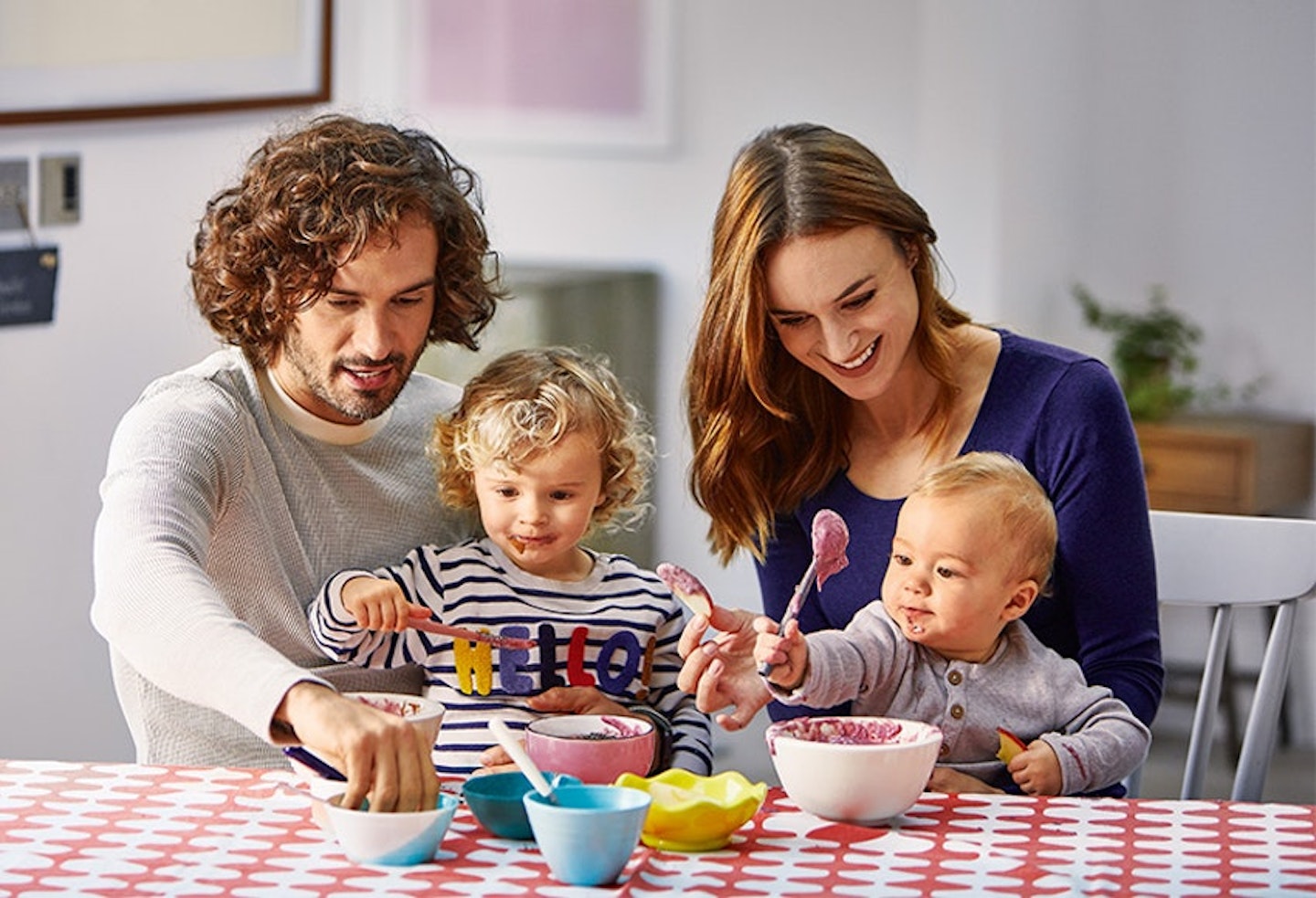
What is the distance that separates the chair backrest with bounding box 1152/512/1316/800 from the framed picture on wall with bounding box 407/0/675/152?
3023 millimetres

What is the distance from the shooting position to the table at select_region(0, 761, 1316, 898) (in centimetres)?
137

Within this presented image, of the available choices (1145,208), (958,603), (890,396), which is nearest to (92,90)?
(890,396)

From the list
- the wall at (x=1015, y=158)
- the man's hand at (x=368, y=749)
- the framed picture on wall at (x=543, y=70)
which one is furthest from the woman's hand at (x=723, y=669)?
the framed picture on wall at (x=543, y=70)

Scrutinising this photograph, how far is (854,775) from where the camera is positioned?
1.50 metres

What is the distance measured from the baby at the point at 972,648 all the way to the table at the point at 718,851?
0.60 feet

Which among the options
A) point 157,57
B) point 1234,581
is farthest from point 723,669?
point 157,57

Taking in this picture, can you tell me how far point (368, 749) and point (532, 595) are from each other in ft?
1.88

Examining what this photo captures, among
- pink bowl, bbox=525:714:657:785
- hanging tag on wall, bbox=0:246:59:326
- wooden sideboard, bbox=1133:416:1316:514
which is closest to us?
pink bowl, bbox=525:714:657:785

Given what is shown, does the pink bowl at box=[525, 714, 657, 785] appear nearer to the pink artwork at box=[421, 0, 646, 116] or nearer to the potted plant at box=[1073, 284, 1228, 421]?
the potted plant at box=[1073, 284, 1228, 421]

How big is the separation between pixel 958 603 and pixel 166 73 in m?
1.76

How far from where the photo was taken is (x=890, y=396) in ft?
7.00

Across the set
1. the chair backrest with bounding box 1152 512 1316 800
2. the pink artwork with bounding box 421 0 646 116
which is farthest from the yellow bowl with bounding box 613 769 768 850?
the pink artwork with bounding box 421 0 646 116

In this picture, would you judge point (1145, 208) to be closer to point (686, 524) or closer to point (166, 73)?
point (686, 524)

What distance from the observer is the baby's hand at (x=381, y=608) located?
1.80m
